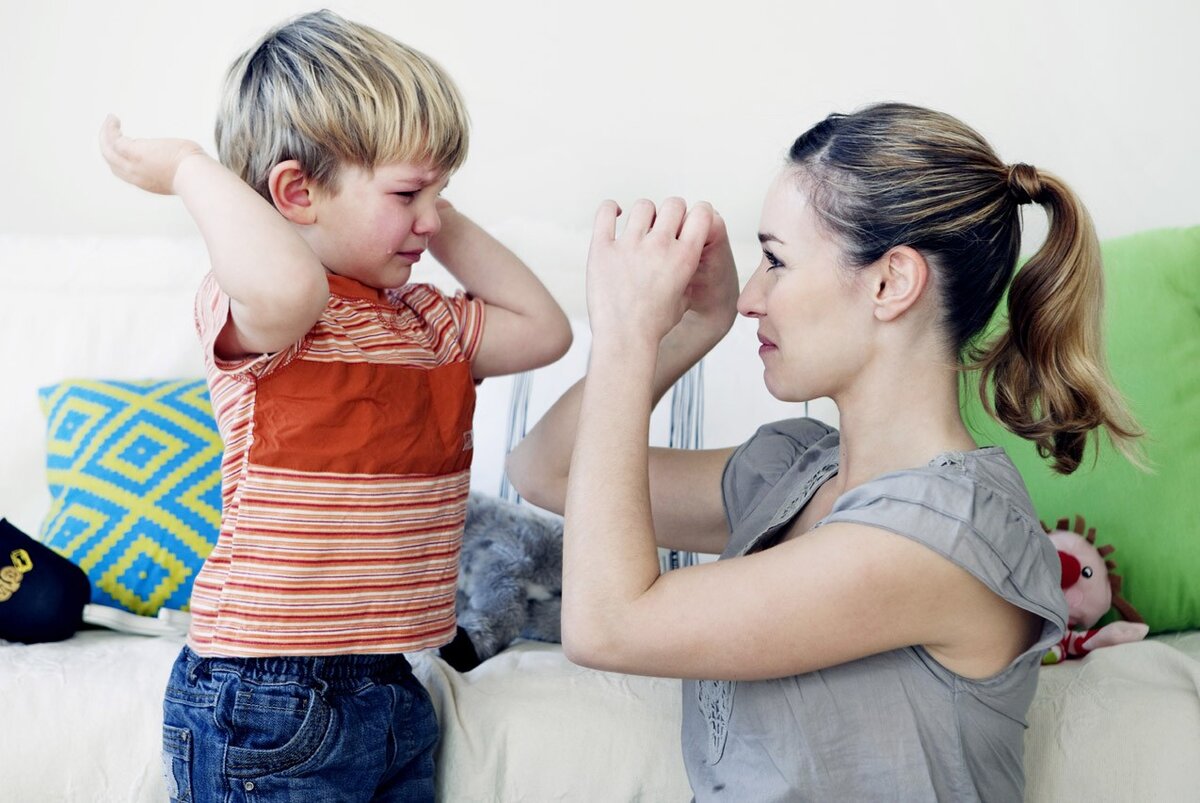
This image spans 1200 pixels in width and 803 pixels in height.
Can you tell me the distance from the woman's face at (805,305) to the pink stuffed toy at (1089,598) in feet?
2.16

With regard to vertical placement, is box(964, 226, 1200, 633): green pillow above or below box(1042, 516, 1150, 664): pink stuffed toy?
above

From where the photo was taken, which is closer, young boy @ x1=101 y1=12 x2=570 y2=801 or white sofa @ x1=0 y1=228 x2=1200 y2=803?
young boy @ x1=101 y1=12 x2=570 y2=801

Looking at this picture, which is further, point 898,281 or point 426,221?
point 426,221

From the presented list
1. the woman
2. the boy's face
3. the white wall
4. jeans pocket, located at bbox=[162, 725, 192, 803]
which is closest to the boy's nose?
the boy's face

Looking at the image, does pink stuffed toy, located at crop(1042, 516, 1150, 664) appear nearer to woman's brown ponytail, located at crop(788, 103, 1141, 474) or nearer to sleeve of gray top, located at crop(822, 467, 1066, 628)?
woman's brown ponytail, located at crop(788, 103, 1141, 474)

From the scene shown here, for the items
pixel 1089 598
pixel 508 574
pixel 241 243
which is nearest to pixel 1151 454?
pixel 1089 598

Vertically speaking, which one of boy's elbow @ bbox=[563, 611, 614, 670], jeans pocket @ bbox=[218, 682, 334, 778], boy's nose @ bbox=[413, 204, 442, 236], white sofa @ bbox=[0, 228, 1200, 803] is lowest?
white sofa @ bbox=[0, 228, 1200, 803]

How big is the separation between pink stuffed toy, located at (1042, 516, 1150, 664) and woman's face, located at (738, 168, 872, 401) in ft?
2.16

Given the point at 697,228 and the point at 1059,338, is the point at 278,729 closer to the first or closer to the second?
the point at 697,228

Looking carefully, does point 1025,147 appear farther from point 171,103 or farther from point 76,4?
point 76,4

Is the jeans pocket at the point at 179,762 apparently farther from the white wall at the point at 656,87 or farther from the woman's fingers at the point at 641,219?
the white wall at the point at 656,87

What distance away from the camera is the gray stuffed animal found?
1.70 meters

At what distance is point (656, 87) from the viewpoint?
2377mm

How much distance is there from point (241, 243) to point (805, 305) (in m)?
0.53
